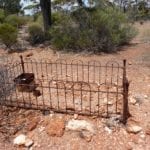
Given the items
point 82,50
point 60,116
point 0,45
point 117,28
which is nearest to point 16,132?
point 60,116

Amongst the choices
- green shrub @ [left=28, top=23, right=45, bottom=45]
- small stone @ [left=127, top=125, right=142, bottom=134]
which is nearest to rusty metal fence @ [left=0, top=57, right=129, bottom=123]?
small stone @ [left=127, top=125, right=142, bottom=134]

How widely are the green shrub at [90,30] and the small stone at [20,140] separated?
189 inches

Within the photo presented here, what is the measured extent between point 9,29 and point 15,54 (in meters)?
1.01

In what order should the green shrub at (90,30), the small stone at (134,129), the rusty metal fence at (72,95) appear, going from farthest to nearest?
the green shrub at (90,30)
the rusty metal fence at (72,95)
the small stone at (134,129)

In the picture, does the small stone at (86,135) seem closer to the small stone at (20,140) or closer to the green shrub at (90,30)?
the small stone at (20,140)

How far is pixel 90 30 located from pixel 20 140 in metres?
5.06

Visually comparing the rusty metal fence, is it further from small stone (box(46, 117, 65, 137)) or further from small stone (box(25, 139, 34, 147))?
small stone (box(25, 139, 34, 147))

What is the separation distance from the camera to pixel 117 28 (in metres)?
8.84

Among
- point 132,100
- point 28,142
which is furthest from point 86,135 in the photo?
point 132,100

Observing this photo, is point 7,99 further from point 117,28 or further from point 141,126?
point 117,28

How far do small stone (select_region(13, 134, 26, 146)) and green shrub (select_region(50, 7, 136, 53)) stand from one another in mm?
4791

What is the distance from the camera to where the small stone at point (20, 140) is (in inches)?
147

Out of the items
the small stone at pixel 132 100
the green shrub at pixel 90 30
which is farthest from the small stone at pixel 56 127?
the green shrub at pixel 90 30

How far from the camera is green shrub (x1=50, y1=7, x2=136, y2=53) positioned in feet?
27.1
